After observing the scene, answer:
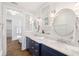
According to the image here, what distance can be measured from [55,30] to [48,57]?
0.46 metres

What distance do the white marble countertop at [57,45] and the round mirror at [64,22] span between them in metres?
0.19

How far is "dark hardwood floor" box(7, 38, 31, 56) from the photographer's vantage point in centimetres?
165

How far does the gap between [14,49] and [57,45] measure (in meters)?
0.68

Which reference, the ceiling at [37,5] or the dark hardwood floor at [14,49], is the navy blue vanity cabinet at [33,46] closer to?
the dark hardwood floor at [14,49]

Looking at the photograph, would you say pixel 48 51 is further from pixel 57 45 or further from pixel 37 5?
pixel 37 5

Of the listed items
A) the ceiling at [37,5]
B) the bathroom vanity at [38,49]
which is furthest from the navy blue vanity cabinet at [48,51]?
the ceiling at [37,5]

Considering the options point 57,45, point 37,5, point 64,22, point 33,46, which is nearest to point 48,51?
point 57,45

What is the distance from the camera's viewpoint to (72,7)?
1655mm

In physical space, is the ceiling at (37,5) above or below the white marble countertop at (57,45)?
above

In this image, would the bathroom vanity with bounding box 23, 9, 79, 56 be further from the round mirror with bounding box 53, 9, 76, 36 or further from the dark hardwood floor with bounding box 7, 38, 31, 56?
the dark hardwood floor with bounding box 7, 38, 31, 56

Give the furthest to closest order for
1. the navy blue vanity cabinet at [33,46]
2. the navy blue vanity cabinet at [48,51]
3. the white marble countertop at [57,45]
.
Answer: the navy blue vanity cabinet at [33,46] → the navy blue vanity cabinet at [48,51] → the white marble countertop at [57,45]

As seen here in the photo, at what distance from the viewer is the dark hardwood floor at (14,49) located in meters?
1.65

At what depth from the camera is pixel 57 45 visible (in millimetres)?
1634

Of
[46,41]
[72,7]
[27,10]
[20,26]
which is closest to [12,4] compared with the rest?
[27,10]
